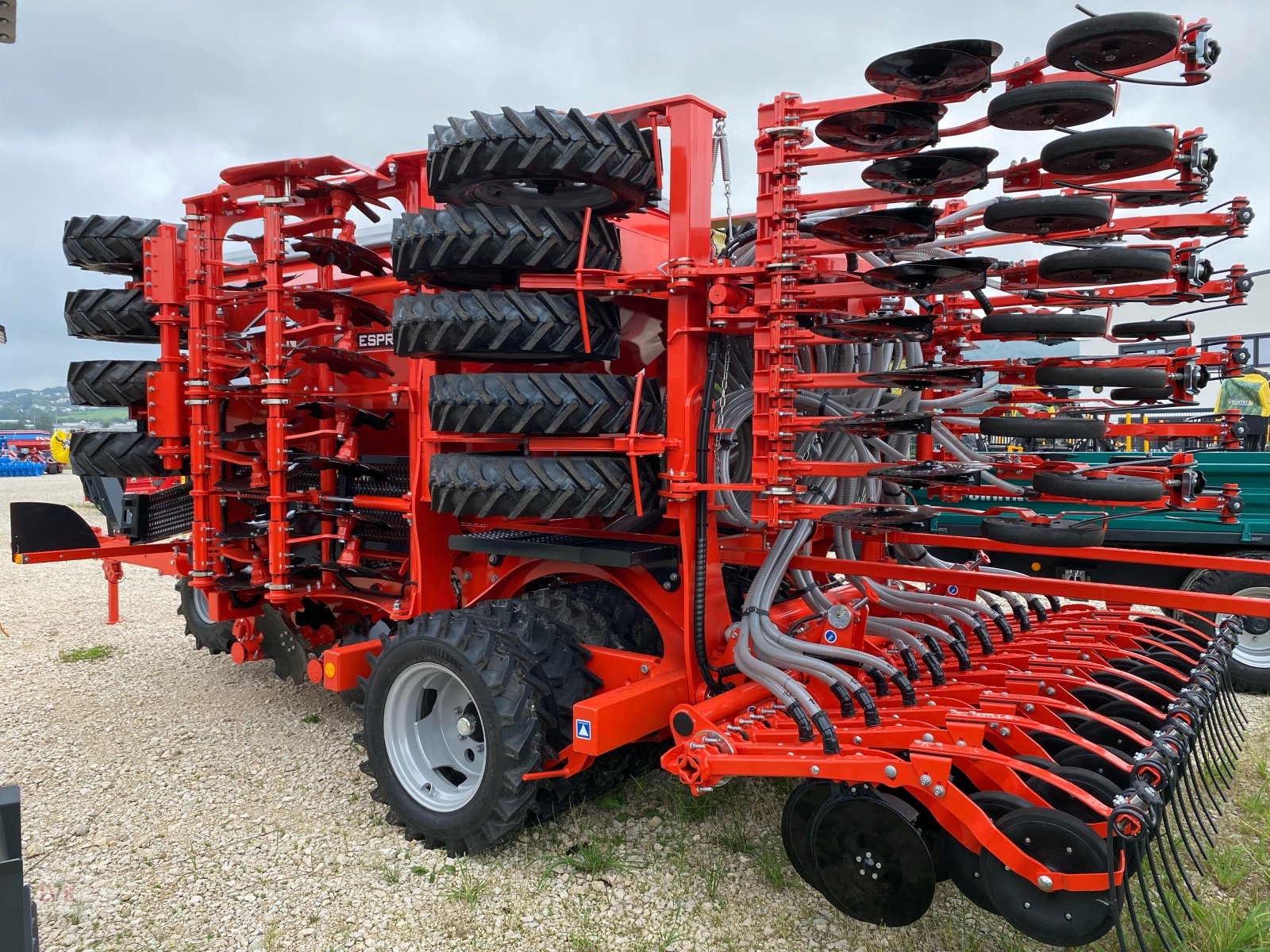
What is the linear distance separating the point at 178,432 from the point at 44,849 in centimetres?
208

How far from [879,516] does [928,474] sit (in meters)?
0.28

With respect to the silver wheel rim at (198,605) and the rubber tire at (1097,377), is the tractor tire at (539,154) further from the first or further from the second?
the silver wheel rim at (198,605)

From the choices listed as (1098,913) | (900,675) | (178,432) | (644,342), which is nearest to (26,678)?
(178,432)

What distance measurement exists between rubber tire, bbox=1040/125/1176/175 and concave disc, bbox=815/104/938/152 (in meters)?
0.38

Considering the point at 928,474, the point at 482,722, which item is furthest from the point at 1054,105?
the point at 482,722

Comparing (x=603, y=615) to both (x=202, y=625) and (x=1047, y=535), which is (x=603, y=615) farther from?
(x=202, y=625)

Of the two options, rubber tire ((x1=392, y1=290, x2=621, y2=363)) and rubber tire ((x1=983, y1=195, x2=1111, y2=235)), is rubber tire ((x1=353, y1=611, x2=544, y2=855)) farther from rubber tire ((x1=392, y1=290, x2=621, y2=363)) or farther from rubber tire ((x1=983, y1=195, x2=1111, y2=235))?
rubber tire ((x1=983, y1=195, x2=1111, y2=235))

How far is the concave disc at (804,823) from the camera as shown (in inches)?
109

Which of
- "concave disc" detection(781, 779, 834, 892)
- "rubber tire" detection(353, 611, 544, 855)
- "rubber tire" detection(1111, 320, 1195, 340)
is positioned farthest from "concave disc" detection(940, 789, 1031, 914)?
"rubber tire" detection(1111, 320, 1195, 340)

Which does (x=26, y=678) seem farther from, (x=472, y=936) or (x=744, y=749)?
(x=744, y=749)

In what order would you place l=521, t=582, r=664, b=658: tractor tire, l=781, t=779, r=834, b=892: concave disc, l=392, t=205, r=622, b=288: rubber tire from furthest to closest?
Answer: 1. l=521, t=582, r=664, b=658: tractor tire
2. l=392, t=205, r=622, b=288: rubber tire
3. l=781, t=779, r=834, b=892: concave disc

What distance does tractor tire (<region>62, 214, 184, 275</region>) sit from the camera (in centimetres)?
508

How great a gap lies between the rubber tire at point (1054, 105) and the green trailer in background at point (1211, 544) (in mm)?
3324

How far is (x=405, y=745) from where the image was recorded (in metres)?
3.62
